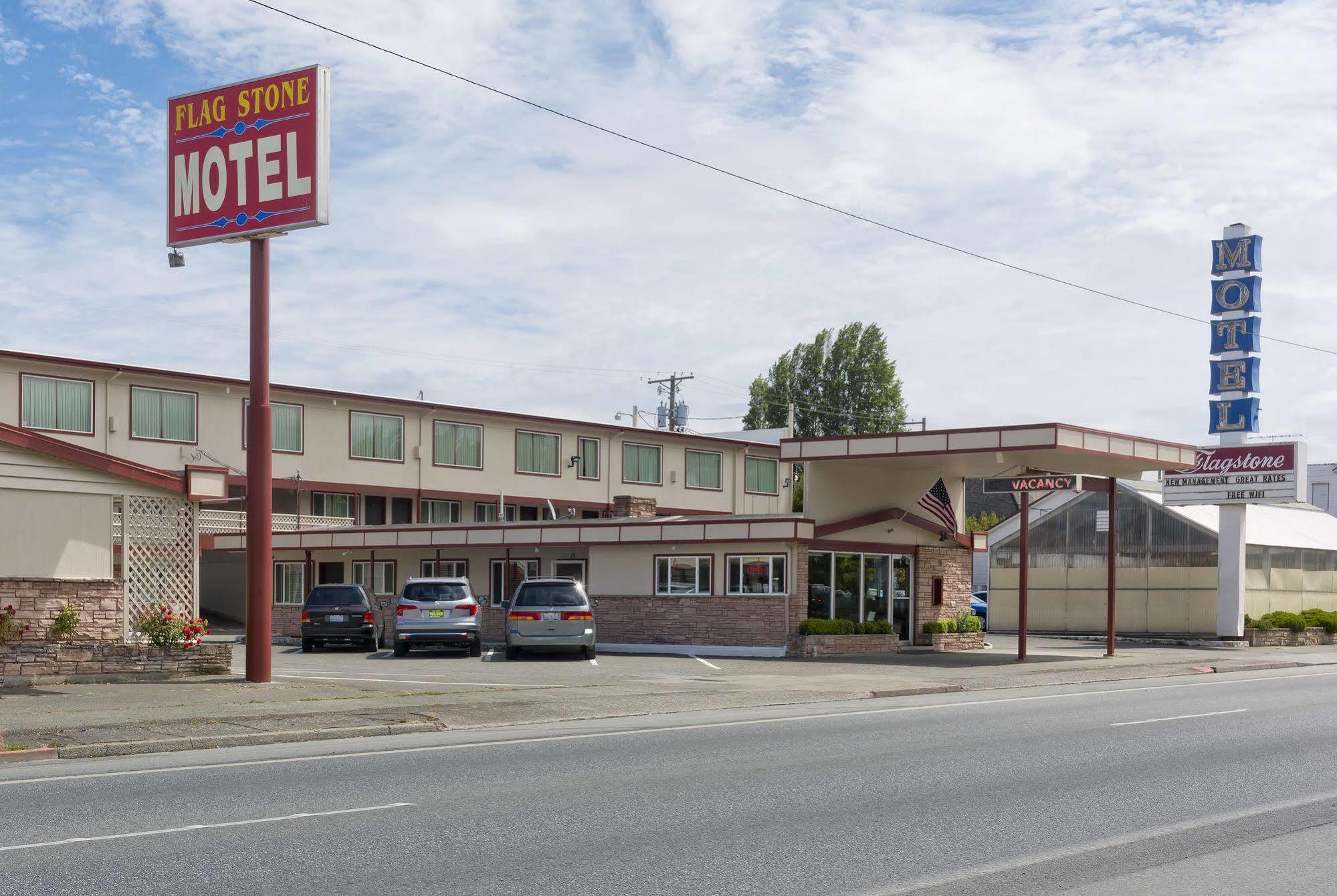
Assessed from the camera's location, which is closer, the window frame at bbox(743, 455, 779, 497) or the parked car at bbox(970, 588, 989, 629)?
the parked car at bbox(970, 588, 989, 629)

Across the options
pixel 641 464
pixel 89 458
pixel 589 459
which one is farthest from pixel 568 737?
pixel 641 464

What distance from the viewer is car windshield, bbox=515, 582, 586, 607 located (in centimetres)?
2873

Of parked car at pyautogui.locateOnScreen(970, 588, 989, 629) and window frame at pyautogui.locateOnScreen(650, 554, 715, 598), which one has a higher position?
window frame at pyautogui.locateOnScreen(650, 554, 715, 598)

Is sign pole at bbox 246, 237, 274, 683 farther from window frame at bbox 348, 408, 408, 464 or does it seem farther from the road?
window frame at bbox 348, 408, 408, 464

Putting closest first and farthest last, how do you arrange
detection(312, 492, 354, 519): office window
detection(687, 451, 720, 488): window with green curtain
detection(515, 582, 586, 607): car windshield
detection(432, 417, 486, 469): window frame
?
detection(515, 582, 586, 607): car windshield, detection(312, 492, 354, 519): office window, detection(432, 417, 486, 469): window frame, detection(687, 451, 720, 488): window with green curtain

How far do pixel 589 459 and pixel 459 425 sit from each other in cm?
566

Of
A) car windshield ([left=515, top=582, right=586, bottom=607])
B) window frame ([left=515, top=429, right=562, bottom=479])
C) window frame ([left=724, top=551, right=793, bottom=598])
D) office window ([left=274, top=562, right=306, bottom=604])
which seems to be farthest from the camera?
window frame ([left=515, top=429, right=562, bottom=479])

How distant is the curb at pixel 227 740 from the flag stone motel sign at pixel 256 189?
5226 millimetres

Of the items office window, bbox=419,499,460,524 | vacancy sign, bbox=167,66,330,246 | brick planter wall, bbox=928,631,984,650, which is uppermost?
vacancy sign, bbox=167,66,330,246

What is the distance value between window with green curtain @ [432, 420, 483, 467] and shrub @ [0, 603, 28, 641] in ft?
96.8

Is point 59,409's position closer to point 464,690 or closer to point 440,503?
point 440,503

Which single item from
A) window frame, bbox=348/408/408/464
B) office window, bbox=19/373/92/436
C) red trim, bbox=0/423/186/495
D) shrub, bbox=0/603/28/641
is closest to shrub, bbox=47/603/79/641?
shrub, bbox=0/603/28/641

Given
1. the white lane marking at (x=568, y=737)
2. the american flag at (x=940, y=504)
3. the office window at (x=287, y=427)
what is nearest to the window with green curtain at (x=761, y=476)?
the office window at (x=287, y=427)

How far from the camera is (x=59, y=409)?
4066 cm
